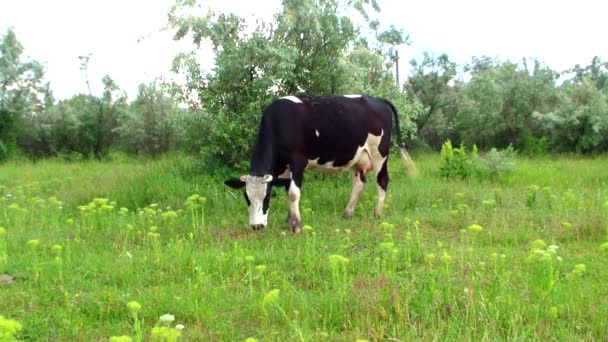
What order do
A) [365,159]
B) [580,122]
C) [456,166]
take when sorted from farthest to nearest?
[580,122], [456,166], [365,159]

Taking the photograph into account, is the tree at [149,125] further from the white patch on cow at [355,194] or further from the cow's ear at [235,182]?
the cow's ear at [235,182]

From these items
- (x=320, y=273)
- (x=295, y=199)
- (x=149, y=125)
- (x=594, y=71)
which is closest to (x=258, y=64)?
(x=295, y=199)

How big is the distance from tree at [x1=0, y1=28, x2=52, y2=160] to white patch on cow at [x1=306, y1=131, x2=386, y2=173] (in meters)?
20.4

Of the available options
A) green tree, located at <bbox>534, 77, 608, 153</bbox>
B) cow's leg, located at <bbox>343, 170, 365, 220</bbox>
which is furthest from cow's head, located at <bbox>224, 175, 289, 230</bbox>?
green tree, located at <bbox>534, 77, 608, 153</bbox>

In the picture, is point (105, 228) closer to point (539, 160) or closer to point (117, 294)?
point (117, 294)

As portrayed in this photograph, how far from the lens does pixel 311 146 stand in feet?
30.1

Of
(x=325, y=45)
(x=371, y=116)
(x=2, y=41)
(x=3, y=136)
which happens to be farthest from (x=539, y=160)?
(x=2, y=41)

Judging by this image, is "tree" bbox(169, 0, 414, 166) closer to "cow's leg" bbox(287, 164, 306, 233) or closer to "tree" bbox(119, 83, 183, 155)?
"cow's leg" bbox(287, 164, 306, 233)

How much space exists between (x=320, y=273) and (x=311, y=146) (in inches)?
138

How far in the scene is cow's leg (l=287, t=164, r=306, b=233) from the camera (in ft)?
27.7

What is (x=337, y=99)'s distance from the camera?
31.9ft


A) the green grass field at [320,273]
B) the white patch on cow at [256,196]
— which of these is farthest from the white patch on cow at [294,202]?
the white patch on cow at [256,196]

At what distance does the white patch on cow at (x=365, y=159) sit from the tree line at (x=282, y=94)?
2673mm

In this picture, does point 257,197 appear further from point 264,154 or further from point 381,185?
point 381,185
